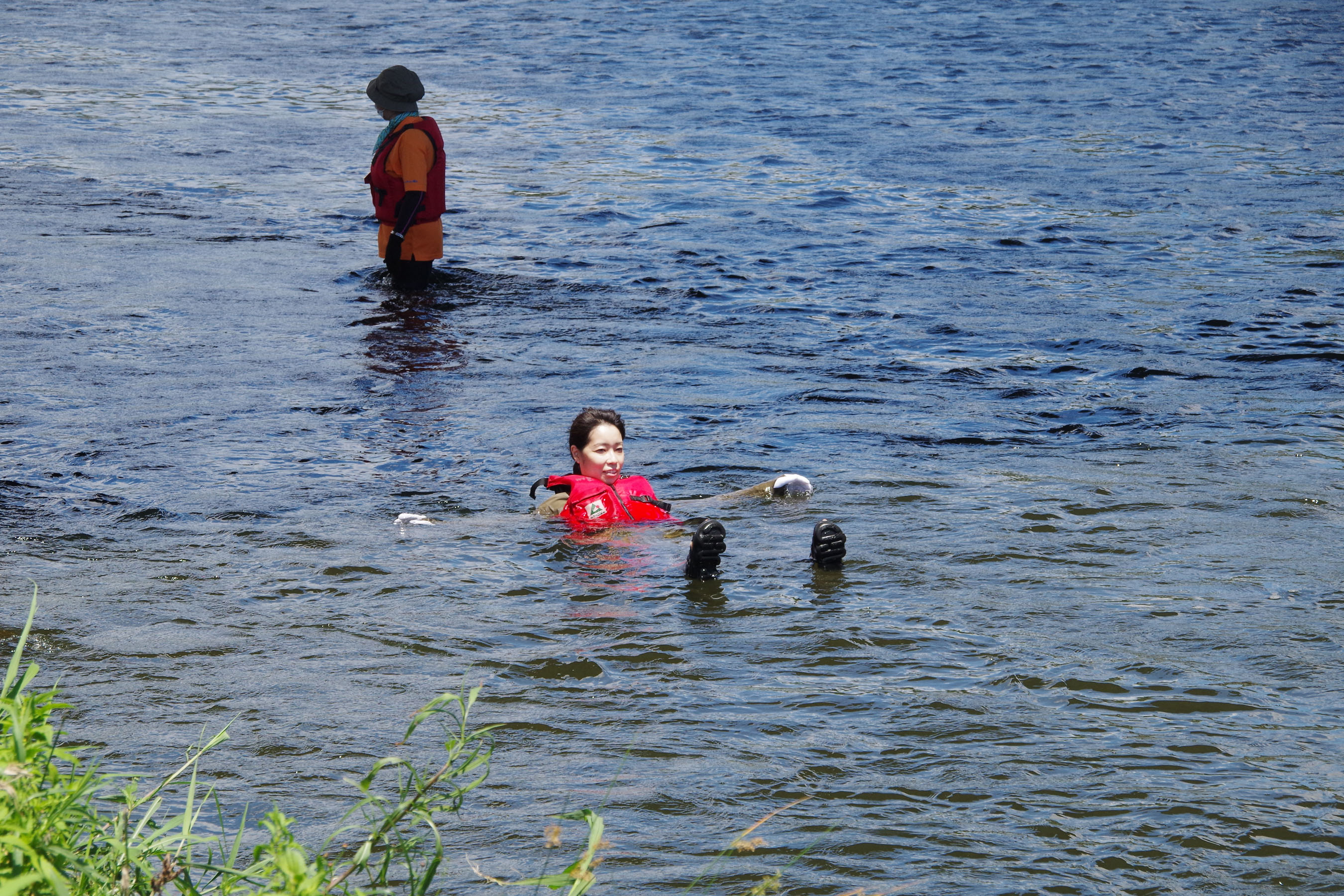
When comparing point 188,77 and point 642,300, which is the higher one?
point 188,77

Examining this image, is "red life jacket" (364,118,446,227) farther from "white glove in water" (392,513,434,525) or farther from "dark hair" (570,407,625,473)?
"white glove in water" (392,513,434,525)

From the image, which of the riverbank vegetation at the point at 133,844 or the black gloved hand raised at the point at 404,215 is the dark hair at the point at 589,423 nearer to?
the riverbank vegetation at the point at 133,844

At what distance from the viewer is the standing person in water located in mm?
11844

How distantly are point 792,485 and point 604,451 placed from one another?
42.6 inches

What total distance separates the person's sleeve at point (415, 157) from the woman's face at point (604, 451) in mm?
5608

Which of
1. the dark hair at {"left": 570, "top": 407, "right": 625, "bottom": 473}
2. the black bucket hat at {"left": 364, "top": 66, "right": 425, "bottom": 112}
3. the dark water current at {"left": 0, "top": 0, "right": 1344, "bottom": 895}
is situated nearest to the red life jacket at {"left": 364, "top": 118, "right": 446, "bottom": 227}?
the black bucket hat at {"left": 364, "top": 66, "right": 425, "bottom": 112}

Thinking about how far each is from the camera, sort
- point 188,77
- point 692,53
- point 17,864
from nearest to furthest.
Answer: point 17,864 < point 188,77 < point 692,53

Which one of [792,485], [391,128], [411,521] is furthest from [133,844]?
[391,128]

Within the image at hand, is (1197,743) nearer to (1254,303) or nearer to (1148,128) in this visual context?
(1254,303)

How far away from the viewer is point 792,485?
7445mm

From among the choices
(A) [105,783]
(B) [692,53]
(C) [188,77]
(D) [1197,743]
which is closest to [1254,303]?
(D) [1197,743]

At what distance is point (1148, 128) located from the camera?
20.4 meters

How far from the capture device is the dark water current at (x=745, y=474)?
4383 mm

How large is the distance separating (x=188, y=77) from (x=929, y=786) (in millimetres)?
24694
